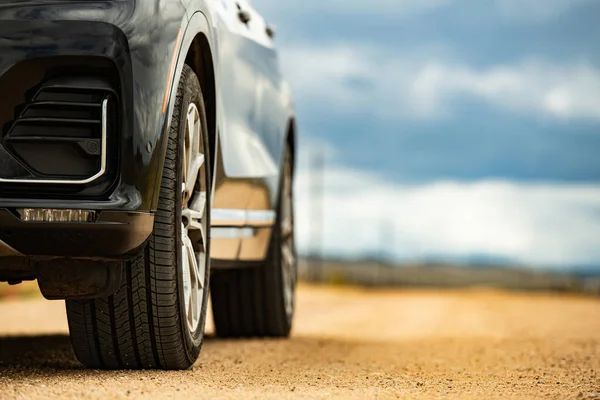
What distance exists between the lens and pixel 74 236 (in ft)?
13.7

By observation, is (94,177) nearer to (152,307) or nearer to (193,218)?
(152,307)

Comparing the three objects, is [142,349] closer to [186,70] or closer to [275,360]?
[186,70]

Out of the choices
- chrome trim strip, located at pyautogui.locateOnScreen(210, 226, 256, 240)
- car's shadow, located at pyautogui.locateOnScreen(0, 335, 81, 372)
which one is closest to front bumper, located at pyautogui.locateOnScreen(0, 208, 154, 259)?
car's shadow, located at pyautogui.locateOnScreen(0, 335, 81, 372)

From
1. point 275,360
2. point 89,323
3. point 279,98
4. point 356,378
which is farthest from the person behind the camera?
point 279,98

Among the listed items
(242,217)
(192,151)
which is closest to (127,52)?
(192,151)

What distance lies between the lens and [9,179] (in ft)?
13.6

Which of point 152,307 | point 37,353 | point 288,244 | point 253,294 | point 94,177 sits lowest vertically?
point 37,353

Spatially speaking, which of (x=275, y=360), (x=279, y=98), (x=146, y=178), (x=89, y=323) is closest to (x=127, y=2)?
(x=146, y=178)

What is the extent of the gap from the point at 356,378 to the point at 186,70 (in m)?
1.60

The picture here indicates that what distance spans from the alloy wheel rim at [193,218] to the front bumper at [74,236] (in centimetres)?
58

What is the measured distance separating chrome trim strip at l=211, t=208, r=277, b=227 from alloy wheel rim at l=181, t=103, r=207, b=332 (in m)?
0.40

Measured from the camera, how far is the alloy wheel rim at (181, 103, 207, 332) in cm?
505

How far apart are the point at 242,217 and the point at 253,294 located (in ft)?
4.56

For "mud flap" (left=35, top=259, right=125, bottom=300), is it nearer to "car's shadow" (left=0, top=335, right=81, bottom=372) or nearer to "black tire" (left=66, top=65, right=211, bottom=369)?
"black tire" (left=66, top=65, right=211, bottom=369)
